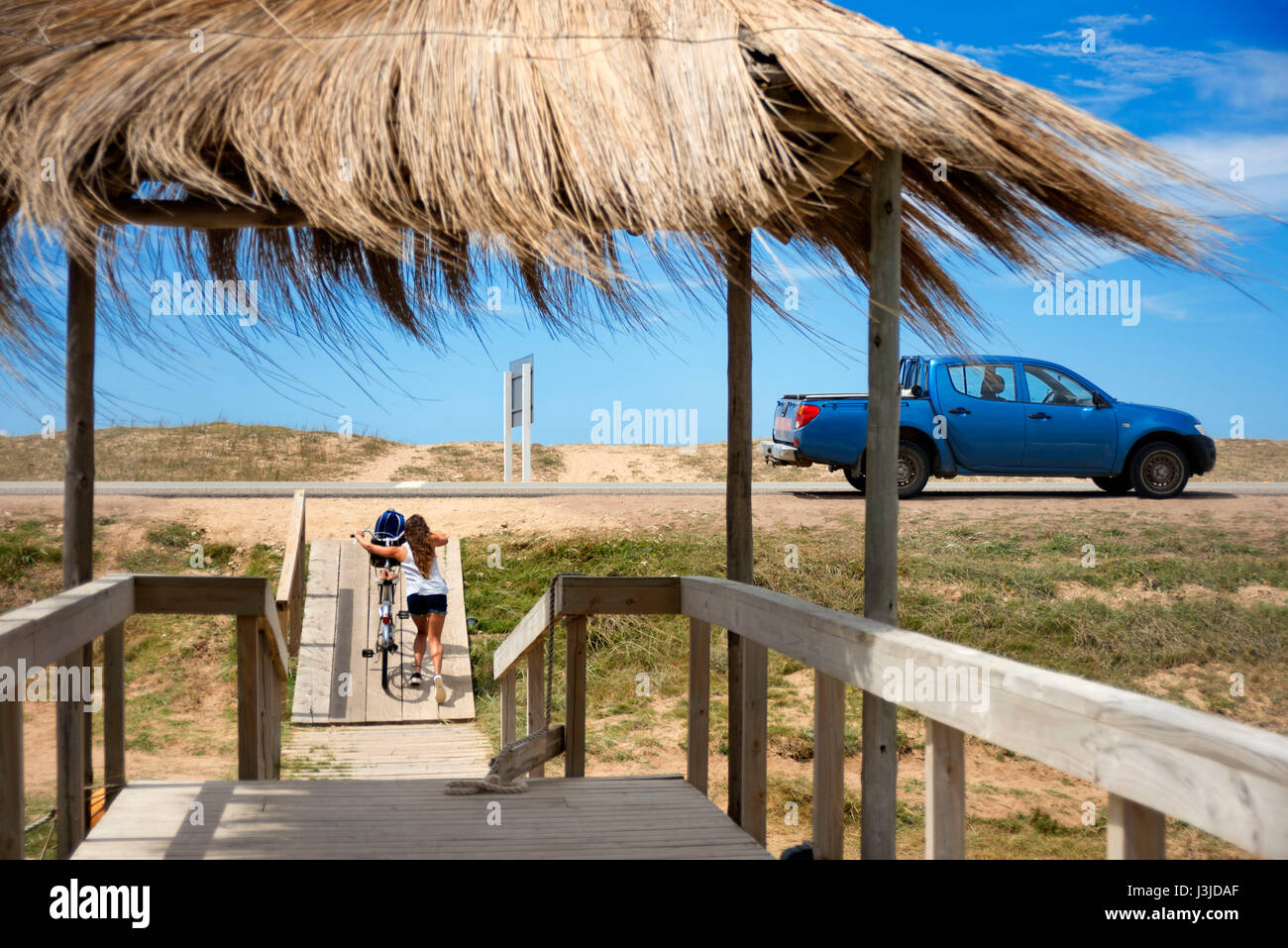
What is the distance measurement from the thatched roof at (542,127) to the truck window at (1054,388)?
34.6ft

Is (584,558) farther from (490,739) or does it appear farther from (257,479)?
(257,479)

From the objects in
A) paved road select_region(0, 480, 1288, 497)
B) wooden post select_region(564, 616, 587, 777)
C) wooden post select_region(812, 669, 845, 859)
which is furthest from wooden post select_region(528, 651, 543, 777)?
paved road select_region(0, 480, 1288, 497)

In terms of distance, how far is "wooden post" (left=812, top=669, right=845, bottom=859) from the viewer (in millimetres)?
2721

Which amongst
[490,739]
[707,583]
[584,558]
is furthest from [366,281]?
[584,558]

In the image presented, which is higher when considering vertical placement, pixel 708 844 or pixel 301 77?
pixel 301 77

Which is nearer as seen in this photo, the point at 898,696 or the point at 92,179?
the point at 898,696

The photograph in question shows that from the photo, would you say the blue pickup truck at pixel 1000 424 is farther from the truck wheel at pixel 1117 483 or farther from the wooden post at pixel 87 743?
the wooden post at pixel 87 743

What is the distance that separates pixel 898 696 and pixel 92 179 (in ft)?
8.94

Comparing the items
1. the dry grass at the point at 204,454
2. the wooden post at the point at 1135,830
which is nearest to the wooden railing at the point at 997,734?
the wooden post at the point at 1135,830

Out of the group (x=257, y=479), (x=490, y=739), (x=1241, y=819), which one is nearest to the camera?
(x=1241, y=819)

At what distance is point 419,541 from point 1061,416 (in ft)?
29.0

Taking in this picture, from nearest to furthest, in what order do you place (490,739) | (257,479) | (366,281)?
(366,281)
(490,739)
(257,479)

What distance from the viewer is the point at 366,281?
4.34 m
